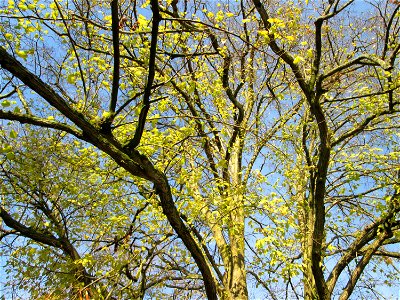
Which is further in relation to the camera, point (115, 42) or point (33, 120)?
point (33, 120)

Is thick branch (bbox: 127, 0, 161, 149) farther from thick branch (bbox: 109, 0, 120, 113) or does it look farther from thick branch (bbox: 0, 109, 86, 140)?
thick branch (bbox: 0, 109, 86, 140)

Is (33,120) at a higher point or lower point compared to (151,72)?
lower

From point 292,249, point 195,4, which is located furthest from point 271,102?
point 292,249

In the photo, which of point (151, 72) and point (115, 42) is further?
point (151, 72)

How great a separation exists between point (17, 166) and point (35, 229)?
1.48 metres

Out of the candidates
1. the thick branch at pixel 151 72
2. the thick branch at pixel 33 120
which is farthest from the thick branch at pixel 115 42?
the thick branch at pixel 33 120

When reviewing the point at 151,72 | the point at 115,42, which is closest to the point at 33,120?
the point at 115,42

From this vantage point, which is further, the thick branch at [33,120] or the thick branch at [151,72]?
the thick branch at [33,120]

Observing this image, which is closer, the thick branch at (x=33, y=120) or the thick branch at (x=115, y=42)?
the thick branch at (x=115, y=42)

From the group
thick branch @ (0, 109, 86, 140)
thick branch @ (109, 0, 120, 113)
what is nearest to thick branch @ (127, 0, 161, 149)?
thick branch @ (109, 0, 120, 113)

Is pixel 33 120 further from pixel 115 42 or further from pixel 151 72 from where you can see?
pixel 151 72

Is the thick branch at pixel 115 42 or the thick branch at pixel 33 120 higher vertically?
the thick branch at pixel 115 42

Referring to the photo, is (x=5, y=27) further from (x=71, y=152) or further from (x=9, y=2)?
(x=71, y=152)

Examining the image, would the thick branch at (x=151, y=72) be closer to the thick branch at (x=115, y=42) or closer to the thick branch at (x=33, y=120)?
the thick branch at (x=115, y=42)
